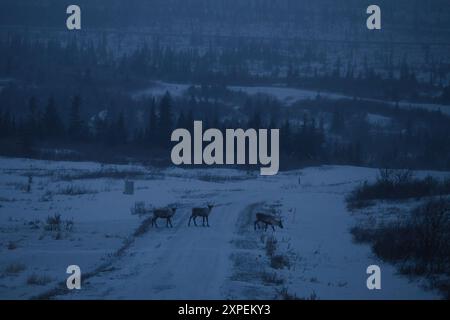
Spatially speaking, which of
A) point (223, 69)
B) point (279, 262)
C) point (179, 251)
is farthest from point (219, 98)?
point (279, 262)

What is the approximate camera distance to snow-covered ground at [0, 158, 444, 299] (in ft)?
29.9

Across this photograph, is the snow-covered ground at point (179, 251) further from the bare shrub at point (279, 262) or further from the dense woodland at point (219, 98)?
the dense woodland at point (219, 98)

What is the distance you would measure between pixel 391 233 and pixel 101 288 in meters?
8.60

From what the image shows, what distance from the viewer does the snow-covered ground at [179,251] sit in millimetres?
9125

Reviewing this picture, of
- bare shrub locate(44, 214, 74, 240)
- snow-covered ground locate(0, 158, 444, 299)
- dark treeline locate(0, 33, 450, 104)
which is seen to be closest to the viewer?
snow-covered ground locate(0, 158, 444, 299)

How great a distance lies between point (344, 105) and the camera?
109 meters

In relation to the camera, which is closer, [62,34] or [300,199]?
[300,199]

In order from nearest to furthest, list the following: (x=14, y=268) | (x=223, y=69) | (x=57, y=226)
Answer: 1. (x=14, y=268)
2. (x=57, y=226)
3. (x=223, y=69)

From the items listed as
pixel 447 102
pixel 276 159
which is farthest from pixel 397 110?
pixel 276 159

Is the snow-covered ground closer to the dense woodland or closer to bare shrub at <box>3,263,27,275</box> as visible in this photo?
bare shrub at <box>3,263,27,275</box>

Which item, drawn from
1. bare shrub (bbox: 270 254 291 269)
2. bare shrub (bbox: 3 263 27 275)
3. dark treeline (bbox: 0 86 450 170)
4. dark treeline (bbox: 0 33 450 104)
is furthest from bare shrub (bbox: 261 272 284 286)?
dark treeline (bbox: 0 33 450 104)

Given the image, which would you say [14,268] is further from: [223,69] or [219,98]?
[223,69]

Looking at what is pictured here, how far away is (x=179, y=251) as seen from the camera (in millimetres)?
12477

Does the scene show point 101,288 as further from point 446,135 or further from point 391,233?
point 446,135
